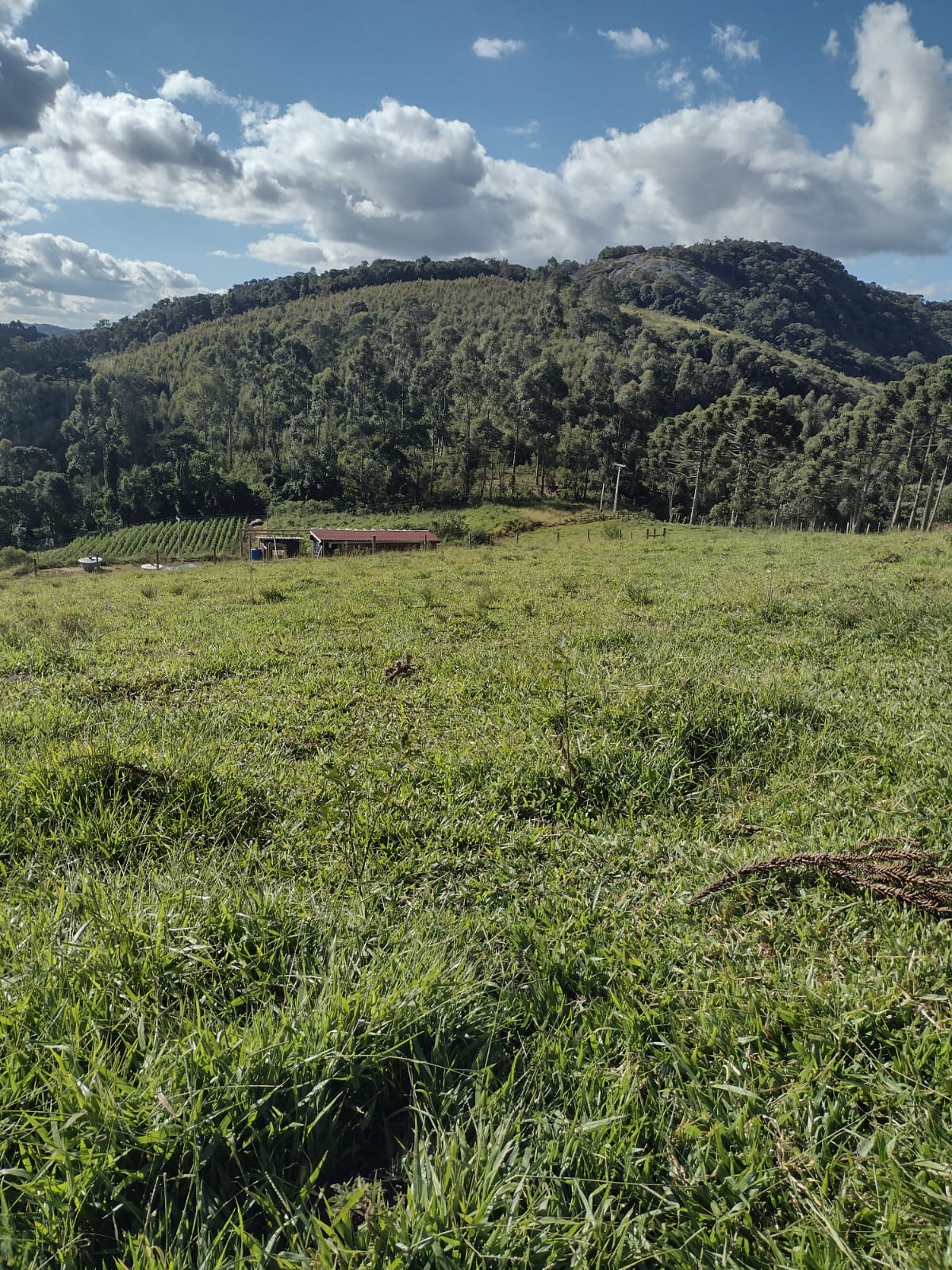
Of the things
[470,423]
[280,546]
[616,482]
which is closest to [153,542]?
[280,546]

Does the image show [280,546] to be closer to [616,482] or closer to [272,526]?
[272,526]

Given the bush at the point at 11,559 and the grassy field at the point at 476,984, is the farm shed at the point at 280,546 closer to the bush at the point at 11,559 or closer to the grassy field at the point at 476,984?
the bush at the point at 11,559

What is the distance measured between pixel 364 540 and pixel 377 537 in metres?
1.15

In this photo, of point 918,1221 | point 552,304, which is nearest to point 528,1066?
point 918,1221

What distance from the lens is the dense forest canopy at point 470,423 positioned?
58781 millimetres

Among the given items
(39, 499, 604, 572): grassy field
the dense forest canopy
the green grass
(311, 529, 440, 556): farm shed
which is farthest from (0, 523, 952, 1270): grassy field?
the green grass

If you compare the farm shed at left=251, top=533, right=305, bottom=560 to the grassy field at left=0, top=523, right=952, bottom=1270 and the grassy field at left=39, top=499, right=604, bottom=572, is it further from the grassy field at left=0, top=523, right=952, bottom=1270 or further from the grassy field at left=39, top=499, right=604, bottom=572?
the grassy field at left=0, top=523, right=952, bottom=1270

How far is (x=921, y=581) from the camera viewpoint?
10.8 m

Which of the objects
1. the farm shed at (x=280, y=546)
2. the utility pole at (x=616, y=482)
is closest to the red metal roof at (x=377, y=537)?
the farm shed at (x=280, y=546)

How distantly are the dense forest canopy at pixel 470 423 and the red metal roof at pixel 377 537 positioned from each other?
20.8m

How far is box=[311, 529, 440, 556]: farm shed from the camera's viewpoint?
45.8 metres

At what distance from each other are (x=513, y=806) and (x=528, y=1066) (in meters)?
1.81

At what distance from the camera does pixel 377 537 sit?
1960 inches

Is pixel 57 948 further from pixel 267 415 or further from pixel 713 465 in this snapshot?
pixel 267 415
